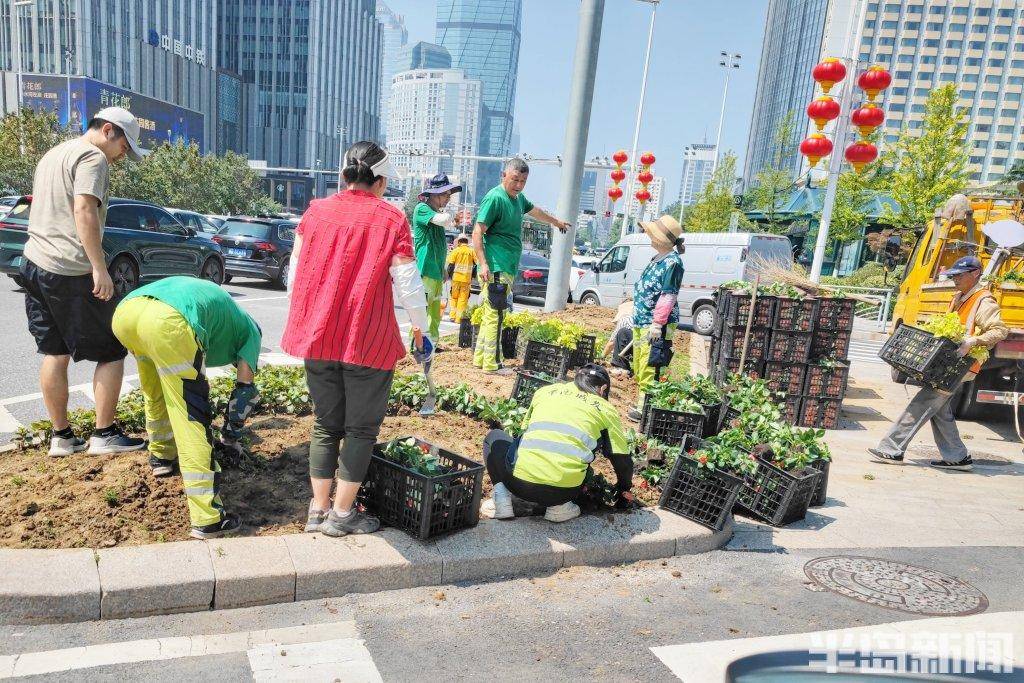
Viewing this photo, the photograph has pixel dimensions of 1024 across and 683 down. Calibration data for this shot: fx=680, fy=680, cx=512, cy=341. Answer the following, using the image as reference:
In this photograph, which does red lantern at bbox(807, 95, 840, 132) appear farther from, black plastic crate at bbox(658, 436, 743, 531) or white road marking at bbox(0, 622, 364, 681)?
white road marking at bbox(0, 622, 364, 681)

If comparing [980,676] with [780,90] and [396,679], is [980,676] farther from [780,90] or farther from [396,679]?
[780,90]

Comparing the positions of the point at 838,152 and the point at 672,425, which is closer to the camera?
the point at 672,425

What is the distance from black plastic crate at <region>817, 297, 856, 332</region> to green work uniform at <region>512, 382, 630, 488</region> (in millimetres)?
4633

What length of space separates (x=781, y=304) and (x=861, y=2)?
36.0 feet

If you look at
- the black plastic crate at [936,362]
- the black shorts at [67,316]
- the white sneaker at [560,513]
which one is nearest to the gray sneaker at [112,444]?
the black shorts at [67,316]

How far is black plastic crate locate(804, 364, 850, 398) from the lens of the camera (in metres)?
7.68

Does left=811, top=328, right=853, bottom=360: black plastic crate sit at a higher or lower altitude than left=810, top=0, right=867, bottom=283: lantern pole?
lower

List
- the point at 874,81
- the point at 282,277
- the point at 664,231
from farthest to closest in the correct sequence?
the point at 282,277
the point at 874,81
the point at 664,231

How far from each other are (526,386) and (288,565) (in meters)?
3.01

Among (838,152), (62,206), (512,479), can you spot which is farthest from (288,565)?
(838,152)

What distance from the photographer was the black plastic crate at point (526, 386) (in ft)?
19.2

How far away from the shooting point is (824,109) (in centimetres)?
1184

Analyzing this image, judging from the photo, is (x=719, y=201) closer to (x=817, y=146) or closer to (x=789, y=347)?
(x=817, y=146)

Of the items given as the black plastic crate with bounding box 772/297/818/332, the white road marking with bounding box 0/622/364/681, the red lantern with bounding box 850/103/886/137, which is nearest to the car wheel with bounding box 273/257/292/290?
the black plastic crate with bounding box 772/297/818/332
